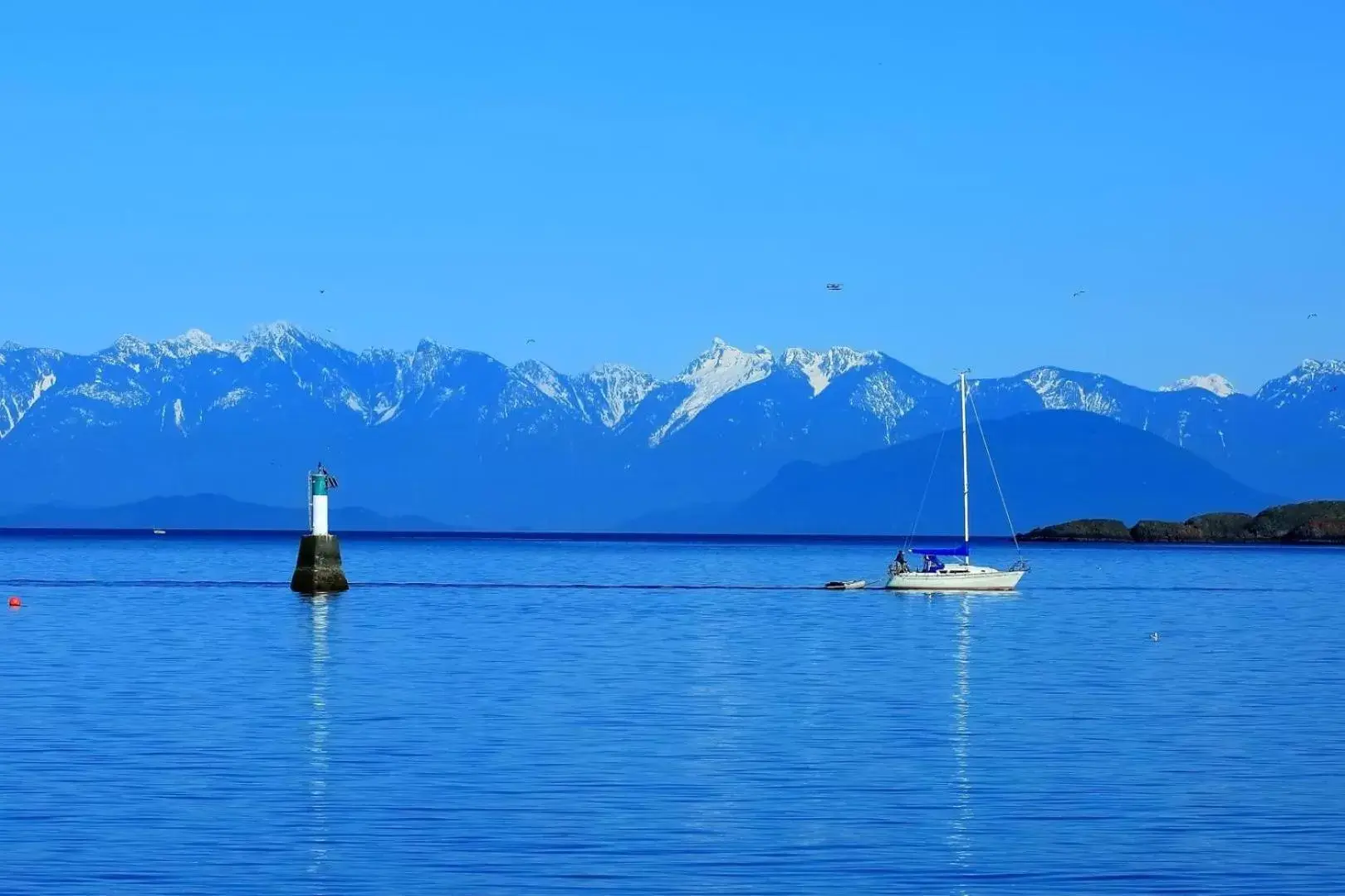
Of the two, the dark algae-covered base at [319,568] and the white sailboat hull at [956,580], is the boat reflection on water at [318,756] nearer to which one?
the dark algae-covered base at [319,568]

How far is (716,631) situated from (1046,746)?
40.8 metres

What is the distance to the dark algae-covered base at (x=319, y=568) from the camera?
331 feet

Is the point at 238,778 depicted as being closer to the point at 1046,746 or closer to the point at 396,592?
the point at 1046,746

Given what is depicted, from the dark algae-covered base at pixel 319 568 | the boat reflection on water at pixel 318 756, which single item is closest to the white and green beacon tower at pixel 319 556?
the dark algae-covered base at pixel 319 568

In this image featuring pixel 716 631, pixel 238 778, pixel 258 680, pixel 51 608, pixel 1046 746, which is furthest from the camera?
pixel 51 608

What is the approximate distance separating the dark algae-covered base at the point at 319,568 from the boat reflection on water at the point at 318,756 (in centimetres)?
2855

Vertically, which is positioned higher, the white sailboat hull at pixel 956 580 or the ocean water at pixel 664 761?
the white sailboat hull at pixel 956 580

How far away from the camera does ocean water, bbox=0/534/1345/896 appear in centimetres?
2772

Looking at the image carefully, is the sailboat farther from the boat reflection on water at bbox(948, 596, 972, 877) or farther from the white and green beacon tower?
the boat reflection on water at bbox(948, 596, 972, 877)

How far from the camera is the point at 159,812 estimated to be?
104 feet

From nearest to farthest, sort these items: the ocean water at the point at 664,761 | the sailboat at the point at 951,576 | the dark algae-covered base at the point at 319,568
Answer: the ocean water at the point at 664,761, the dark algae-covered base at the point at 319,568, the sailboat at the point at 951,576

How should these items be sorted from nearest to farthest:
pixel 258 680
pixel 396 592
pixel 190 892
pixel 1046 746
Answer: pixel 190 892 → pixel 1046 746 → pixel 258 680 → pixel 396 592

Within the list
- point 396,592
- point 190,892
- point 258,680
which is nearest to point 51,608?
point 396,592


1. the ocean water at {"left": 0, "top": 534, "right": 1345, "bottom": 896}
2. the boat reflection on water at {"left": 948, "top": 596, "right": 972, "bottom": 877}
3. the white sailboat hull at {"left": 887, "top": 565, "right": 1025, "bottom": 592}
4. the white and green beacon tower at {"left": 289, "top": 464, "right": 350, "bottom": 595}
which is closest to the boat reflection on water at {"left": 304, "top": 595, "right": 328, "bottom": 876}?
the ocean water at {"left": 0, "top": 534, "right": 1345, "bottom": 896}
